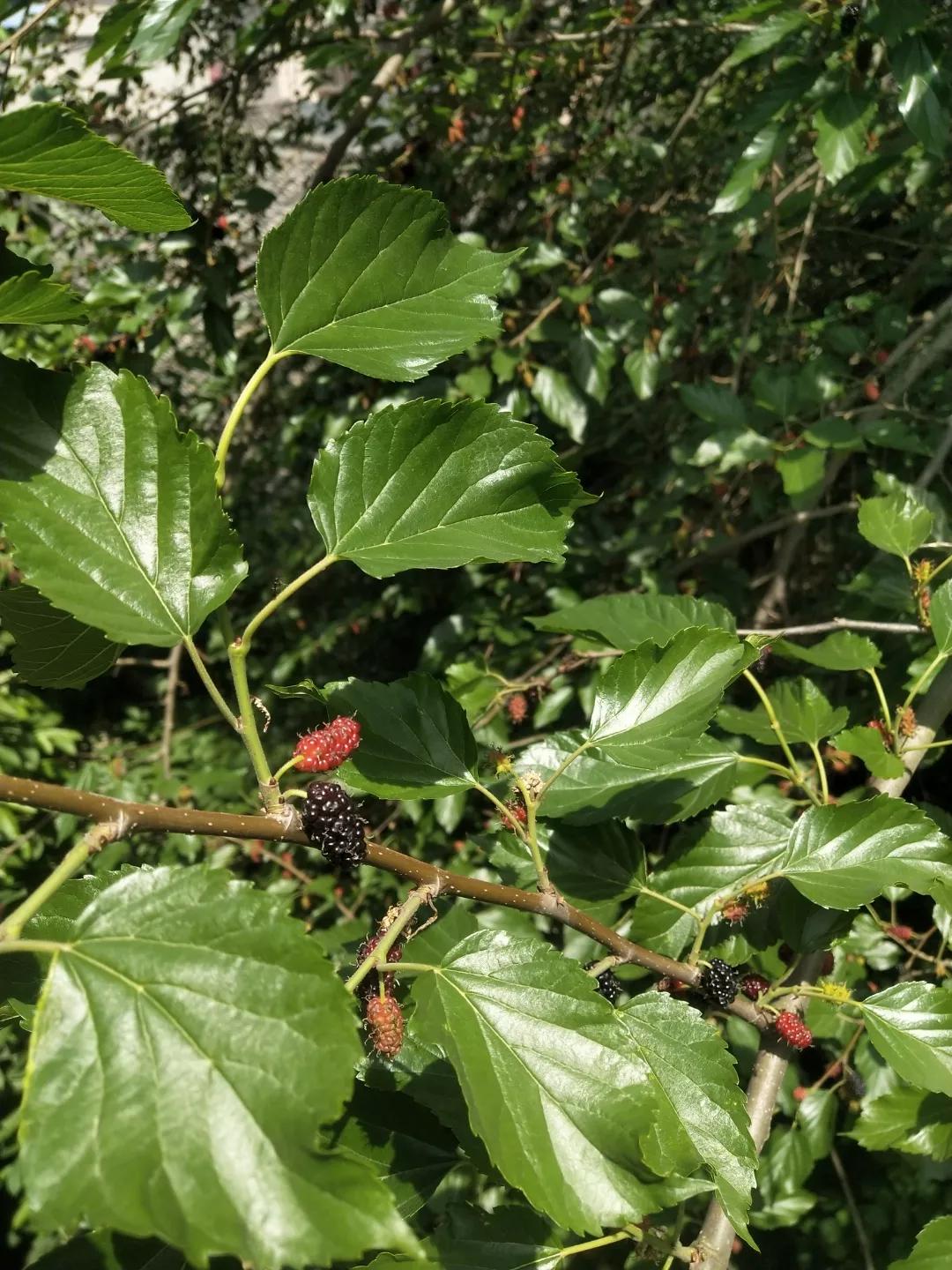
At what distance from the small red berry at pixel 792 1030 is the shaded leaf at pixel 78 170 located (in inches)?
25.9

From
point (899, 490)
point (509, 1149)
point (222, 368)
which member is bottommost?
point (899, 490)

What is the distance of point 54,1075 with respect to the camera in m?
0.33

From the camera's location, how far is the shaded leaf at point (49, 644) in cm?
48

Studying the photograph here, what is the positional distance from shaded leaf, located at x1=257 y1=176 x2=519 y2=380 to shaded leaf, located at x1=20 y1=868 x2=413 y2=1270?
1.01ft

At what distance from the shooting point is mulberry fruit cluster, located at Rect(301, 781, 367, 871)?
0.44m

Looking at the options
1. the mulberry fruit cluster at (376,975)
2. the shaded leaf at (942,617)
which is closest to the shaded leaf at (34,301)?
the mulberry fruit cluster at (376,975)

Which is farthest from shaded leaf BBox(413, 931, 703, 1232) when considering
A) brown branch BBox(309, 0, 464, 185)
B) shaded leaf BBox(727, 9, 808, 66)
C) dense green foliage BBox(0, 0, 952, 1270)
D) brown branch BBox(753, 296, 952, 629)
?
brown branch BBox(309, 0, 464, 185)

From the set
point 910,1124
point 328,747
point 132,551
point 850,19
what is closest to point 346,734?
point 328,747

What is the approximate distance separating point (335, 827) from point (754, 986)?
433 mm

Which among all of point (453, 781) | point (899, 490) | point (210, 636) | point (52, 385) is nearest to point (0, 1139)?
point (210, 636)

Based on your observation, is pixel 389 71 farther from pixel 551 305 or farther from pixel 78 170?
pixel 78 170

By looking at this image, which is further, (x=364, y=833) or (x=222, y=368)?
(x=222, y=368)

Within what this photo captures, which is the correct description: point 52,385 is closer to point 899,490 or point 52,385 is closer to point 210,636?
point 899,490

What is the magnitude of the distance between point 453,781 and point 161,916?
253 mm
